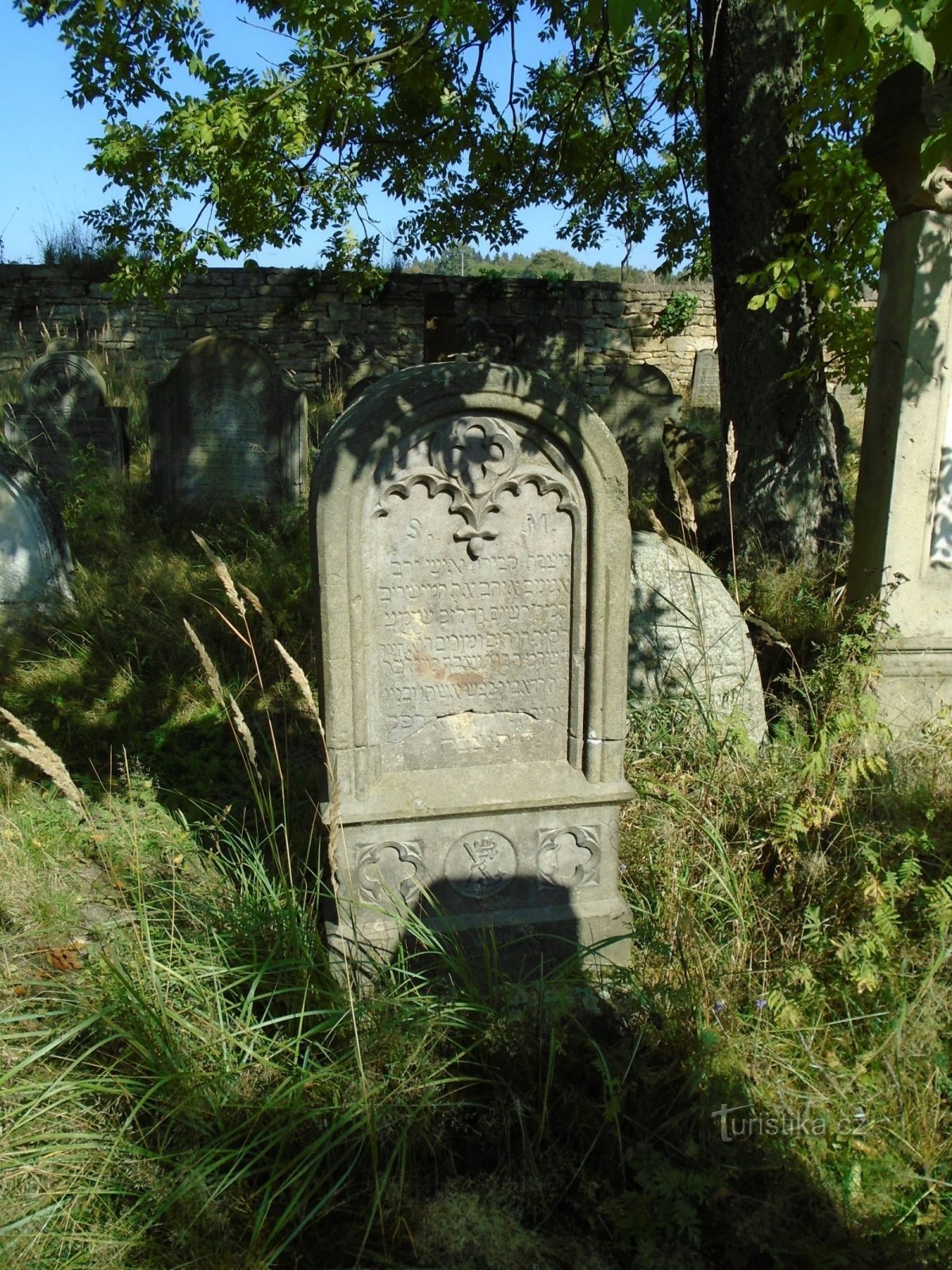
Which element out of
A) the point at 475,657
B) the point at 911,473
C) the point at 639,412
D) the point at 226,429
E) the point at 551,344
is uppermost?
the point at 551,344

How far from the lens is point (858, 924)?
275 cm

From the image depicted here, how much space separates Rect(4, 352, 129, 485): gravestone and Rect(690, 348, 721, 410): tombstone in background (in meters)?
8.85

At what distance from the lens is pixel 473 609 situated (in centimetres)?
285

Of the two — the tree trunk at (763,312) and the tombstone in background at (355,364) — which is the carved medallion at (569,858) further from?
the tombstone in background at (355,364)

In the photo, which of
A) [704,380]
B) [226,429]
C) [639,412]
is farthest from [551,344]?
[226,429]

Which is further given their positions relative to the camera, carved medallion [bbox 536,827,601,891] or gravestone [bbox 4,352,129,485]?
gravestone [bbox 4,352,129,485]

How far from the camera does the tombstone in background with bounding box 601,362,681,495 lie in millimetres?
8992

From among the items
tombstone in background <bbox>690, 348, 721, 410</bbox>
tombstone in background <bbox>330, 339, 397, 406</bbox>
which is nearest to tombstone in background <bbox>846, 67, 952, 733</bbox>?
tombstone in background <bbox>330, 339, 397, 406</bbox>

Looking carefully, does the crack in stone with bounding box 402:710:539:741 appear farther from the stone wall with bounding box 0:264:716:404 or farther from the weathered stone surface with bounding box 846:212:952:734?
the stone wall with bounding box 0:264:716:404

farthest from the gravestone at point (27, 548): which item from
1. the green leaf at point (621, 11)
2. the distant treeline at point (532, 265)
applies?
the distant treeline at point (532, 265)

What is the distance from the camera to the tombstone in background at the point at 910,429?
3.75 m

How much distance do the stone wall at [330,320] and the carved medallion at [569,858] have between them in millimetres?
10312

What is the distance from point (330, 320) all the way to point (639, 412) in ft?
20.5

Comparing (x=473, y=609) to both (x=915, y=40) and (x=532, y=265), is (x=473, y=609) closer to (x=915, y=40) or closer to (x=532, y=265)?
(x=915, y=40)
